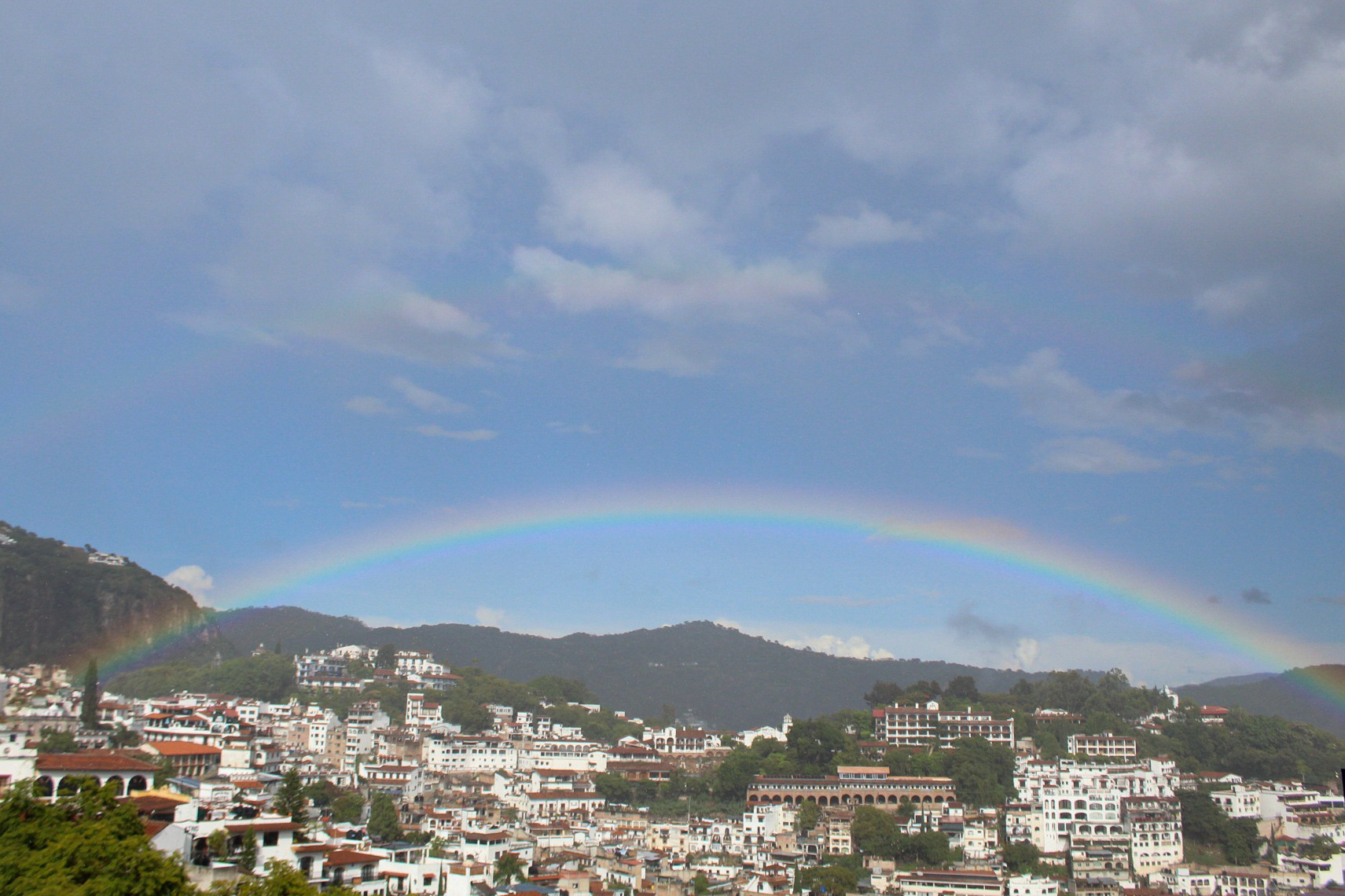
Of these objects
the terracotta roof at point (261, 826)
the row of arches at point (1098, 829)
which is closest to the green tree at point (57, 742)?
the terracotta roof at point (261, 826)

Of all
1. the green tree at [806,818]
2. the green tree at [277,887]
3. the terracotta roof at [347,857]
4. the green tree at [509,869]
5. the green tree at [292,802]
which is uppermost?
the green tree at [277,887]

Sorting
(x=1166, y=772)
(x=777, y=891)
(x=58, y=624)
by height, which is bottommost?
(x=777, y=891)

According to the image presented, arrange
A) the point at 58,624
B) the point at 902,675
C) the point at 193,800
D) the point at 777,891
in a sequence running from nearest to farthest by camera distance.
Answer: the point at 193,800, the point at 777,891, the point at 58,624, the point at 902,675

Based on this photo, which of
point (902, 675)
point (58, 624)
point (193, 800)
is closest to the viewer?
point (193, 800)

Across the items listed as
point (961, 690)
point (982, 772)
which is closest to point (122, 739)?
point (982, 772)

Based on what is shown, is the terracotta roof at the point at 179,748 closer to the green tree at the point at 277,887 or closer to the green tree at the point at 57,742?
the green tree at the point at 57,742

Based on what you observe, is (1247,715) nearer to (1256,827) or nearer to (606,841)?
(1256,827)

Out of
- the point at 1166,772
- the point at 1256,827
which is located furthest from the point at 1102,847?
the point at 1166,772
